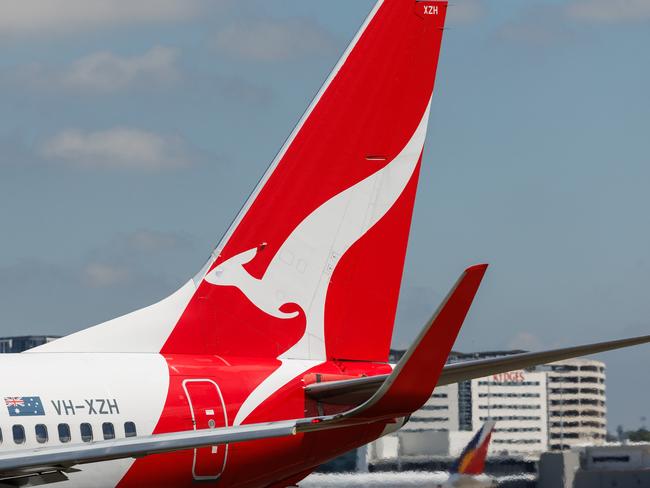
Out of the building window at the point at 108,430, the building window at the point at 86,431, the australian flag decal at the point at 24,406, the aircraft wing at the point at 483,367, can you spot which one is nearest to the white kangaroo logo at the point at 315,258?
the aircraft wing at the point at 483,367

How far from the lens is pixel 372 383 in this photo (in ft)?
46.8

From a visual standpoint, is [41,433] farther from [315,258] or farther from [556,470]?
[556,470]

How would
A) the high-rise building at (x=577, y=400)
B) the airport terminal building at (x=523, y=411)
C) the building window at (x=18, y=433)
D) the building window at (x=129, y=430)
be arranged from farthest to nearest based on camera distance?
1. the high-rise building at (x=577, y=400)
2. the airport terminal building at (x=523, y=411)
3. the building window at (x=129, y=430)
4. the building window at (x=18, y=433)

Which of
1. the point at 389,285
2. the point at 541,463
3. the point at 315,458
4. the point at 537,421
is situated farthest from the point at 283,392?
the point at 537,421

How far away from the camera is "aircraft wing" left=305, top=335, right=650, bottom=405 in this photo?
13.5 m

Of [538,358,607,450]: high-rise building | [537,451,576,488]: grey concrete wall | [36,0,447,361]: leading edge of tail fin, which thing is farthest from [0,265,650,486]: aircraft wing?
[538,358,607,450]: high-rise building

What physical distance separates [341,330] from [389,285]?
32.8 inches

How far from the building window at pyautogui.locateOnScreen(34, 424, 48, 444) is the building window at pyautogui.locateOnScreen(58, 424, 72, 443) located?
169 millimetres

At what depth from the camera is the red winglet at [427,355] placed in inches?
438

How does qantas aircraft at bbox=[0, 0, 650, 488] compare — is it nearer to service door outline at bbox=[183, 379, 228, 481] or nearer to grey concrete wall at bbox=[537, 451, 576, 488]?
service door outline at bbox=[183, 379, 228, 481]

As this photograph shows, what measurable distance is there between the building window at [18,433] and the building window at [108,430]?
0.91 metres

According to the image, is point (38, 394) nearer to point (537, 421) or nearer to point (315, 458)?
point (315, 458)

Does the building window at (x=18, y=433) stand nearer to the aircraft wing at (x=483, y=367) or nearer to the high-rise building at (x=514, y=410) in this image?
the aircraft wing at (x=483, y=367)

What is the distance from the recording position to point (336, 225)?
1652 cm
